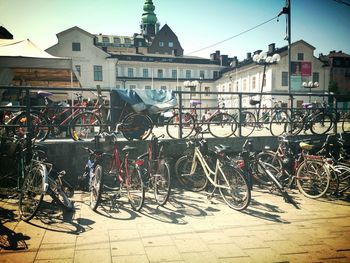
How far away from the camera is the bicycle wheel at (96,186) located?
496 centimetres

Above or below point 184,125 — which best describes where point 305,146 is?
below

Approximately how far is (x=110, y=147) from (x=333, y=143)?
5836 mm

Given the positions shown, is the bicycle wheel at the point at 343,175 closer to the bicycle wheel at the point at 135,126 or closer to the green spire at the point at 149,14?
the bicycle wheel at the point at 135,126

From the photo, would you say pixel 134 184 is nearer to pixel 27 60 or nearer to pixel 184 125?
pixel 184 125

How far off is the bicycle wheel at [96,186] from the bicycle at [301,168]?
4013mm

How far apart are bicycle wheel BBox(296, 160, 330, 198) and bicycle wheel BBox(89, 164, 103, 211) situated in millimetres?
4470


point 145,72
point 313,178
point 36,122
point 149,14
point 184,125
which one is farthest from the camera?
point 149,14

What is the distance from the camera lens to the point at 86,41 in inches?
1843

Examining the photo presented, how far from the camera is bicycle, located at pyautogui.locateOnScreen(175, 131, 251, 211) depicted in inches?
209

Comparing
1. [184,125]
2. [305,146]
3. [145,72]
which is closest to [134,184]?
[184,125]

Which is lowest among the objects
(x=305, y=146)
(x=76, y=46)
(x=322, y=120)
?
(x=305, y=146)

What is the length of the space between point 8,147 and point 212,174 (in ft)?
→ 14.6

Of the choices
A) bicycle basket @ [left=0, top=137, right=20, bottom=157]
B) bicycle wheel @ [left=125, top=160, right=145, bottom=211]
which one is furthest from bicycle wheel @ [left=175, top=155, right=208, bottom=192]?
bicycle basket @ [left=0, top=137, right=20, bottom=157]

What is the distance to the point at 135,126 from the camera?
737cm
